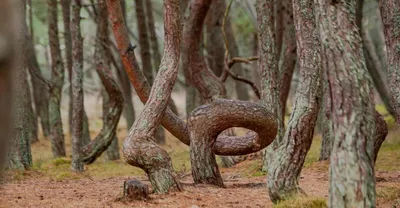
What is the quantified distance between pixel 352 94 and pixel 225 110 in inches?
169

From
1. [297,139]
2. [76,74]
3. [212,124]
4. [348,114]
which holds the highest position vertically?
[76,74]

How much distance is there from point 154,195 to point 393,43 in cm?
425

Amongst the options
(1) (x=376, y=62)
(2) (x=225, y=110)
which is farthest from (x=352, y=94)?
(1) (x=376, y=62)

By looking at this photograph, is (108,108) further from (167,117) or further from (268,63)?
(268,63)

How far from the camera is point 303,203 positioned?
24.2 ft

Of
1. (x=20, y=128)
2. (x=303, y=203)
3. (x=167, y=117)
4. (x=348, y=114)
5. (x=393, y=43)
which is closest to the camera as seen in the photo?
(x=348, y=114)

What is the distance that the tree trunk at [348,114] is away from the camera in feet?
19.1

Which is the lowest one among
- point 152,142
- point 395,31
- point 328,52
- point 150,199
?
point 150,199

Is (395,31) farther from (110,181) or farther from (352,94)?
(110,181)

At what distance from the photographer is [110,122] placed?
Result: 1769 cm

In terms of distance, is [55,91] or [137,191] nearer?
[137,191]

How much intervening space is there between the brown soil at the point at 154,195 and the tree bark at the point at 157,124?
0.36m

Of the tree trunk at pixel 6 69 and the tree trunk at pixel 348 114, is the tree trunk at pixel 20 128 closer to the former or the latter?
the tree trunk at pixel 348 114

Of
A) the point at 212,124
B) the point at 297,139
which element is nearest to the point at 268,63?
the point at 212,124
